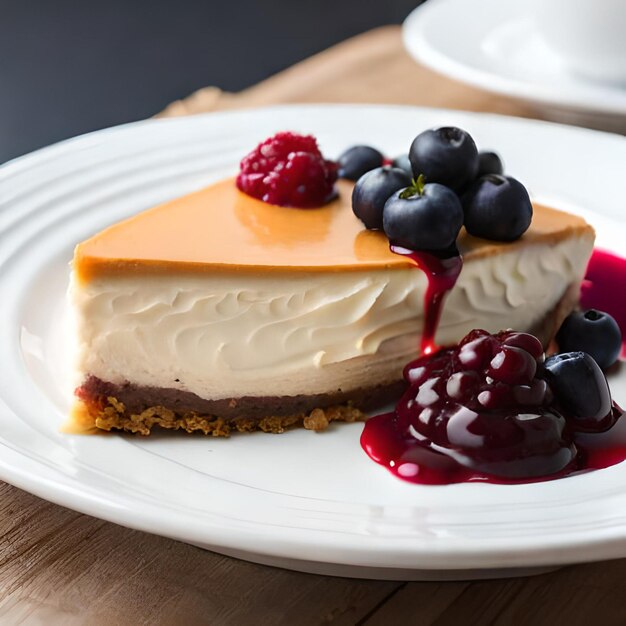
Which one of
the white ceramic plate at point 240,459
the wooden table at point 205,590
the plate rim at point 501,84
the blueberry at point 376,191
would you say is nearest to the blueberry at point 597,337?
the white ceramic plate at point 240,459

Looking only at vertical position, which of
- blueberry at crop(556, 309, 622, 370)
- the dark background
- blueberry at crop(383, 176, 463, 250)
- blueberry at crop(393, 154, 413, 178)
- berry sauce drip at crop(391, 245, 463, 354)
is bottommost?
the dark background

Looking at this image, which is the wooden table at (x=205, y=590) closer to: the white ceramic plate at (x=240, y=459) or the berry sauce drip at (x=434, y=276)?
the white ceramic plate at (x=240, y=459)

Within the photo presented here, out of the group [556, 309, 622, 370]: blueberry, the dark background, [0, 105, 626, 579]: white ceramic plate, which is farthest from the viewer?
the dark background

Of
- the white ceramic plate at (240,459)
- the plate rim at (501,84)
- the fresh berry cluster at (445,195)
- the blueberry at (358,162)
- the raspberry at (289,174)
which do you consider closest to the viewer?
the white ceramic plate at (240,459)

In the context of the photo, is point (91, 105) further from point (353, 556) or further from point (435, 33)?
point (353, 556)

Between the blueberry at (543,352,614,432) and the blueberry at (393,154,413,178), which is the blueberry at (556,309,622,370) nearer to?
the blueberry at (543,352,614,432)

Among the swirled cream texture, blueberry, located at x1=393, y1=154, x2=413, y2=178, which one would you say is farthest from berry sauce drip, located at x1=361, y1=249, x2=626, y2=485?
blueberry, located at x1=393, y1=154, x2=413, y2=178

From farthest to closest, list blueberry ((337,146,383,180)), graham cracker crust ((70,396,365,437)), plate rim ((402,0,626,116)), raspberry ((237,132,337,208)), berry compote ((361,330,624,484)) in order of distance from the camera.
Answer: plate rim ((402,0,626,116)) < blueberry ((337,146,383,180)) < raspberry ((237,132,337,208)) < graham cracker crust ((70,396,365,437)) < berry compote ((361,330,624,484))

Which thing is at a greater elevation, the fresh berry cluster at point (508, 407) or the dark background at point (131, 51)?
the fresh berry cluster at point (508, 407)
